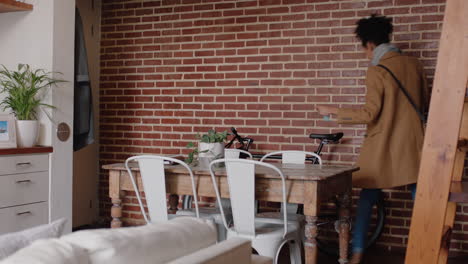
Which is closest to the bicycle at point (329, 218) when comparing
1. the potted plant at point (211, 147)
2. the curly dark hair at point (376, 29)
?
the curly dark hair at point (376, 29)

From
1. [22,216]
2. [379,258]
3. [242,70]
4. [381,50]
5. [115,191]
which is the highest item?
[381,50]

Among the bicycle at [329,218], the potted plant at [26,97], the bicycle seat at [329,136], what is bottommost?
the bicycle at [329,218]

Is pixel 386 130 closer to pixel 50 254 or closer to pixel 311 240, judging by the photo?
pixel 311 240

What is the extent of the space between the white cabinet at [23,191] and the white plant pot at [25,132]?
9 cm

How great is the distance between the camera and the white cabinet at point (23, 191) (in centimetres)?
355

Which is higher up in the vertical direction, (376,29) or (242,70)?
(376,29)

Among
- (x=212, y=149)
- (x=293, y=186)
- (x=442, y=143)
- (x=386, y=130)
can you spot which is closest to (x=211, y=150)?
(x=212, y=149)

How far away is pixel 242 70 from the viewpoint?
15.6 feet

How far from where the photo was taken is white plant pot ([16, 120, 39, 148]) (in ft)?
12.3

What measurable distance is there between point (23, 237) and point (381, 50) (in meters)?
3.01

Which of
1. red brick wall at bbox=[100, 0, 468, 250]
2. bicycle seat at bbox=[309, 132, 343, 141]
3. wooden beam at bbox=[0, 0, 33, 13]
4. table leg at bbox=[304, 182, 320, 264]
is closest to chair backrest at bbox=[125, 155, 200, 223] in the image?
table leg at bbox=[304, 182, 320, 264]

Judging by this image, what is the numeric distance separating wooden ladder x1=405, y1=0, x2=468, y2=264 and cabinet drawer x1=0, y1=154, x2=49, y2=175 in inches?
107

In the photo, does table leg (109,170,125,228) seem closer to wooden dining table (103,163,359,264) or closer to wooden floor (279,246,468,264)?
wooden dining table (103,163,359,264)

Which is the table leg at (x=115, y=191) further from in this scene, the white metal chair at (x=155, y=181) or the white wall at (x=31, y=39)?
the white wall at (x=31, y=39)
